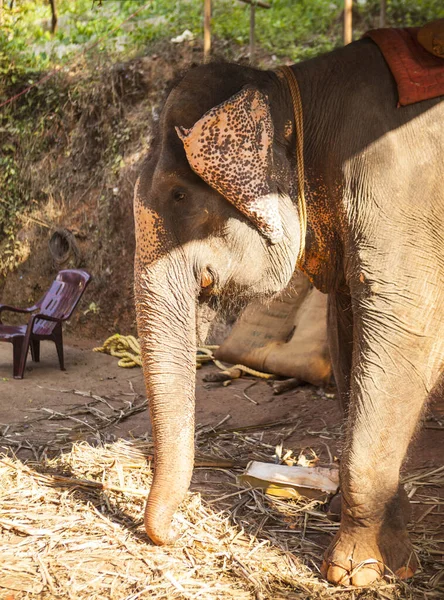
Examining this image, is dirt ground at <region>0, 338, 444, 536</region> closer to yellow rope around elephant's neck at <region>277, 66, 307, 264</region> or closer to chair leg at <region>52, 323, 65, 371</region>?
chair leg at <region>52, 323, 65, 371</region>

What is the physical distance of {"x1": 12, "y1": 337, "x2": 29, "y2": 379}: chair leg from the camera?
626 centimetres

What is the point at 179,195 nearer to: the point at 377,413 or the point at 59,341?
the point at 377,413

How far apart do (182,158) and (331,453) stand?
2159 mm

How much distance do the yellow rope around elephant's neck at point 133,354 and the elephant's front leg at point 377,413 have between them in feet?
10.7

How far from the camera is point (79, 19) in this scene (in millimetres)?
11688

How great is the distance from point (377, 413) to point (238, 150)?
101 centimetres

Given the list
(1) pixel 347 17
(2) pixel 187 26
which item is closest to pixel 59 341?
(1) pixel 347 17

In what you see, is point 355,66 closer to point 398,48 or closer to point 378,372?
point 398,48

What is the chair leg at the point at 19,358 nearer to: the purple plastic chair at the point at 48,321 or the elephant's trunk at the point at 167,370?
the purple plastic chair at the point at 48,321

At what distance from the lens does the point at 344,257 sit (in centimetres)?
265

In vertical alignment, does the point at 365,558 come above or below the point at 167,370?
below

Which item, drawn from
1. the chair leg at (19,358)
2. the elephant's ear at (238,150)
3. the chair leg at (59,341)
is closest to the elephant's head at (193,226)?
the elephant's ear at (238,150)

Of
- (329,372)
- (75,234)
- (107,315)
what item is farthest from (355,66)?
(75,234)

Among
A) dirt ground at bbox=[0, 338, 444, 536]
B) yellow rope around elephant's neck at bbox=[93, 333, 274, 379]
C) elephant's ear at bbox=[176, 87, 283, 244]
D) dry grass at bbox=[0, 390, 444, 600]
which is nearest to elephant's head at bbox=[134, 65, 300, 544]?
elephant's ear at bbox=[176, 87, 283, 244]
